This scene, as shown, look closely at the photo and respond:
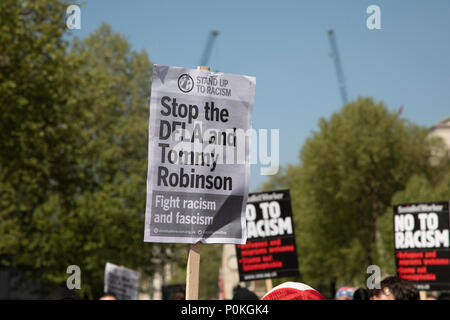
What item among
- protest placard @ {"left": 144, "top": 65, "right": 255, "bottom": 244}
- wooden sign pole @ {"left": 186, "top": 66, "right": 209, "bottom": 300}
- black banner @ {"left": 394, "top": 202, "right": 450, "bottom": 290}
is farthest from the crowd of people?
black banner @ {"left": 394, "top": 202, "right": 450, "bottom": 290}

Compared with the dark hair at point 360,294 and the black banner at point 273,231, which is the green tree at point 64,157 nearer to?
the black banner at point 273,231

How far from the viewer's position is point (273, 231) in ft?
46.1

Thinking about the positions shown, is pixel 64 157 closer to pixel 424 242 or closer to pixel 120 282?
pixel 120 282

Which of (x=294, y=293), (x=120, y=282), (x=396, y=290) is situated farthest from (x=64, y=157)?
(x=294, y=293)

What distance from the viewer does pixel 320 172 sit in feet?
160

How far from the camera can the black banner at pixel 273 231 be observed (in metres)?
13.9

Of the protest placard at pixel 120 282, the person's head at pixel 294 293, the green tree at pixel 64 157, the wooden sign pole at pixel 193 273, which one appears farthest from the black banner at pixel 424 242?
the green tree at pixel 64 157

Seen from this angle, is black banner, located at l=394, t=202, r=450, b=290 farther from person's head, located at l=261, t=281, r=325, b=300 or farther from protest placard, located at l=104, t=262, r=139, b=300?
person's head, located at l=261, t=281, r=325, b=300

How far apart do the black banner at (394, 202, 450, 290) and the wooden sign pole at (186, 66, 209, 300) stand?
9.28 m

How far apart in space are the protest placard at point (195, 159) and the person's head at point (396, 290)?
1.10 m

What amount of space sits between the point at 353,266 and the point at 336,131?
32.1ft

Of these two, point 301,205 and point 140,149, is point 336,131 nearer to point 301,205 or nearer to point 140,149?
point 301,205

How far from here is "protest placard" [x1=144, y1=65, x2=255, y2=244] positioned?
496 cm

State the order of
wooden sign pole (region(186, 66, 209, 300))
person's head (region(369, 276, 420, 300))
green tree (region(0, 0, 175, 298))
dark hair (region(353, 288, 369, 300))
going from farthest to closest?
green tree (region(0, 0, 175, 298)), wooden sign pole (region(186, 66, 209, 300)), person's head (region(369, 276, 420, 300)), dark hair (region(353, 288, 369, 300))
